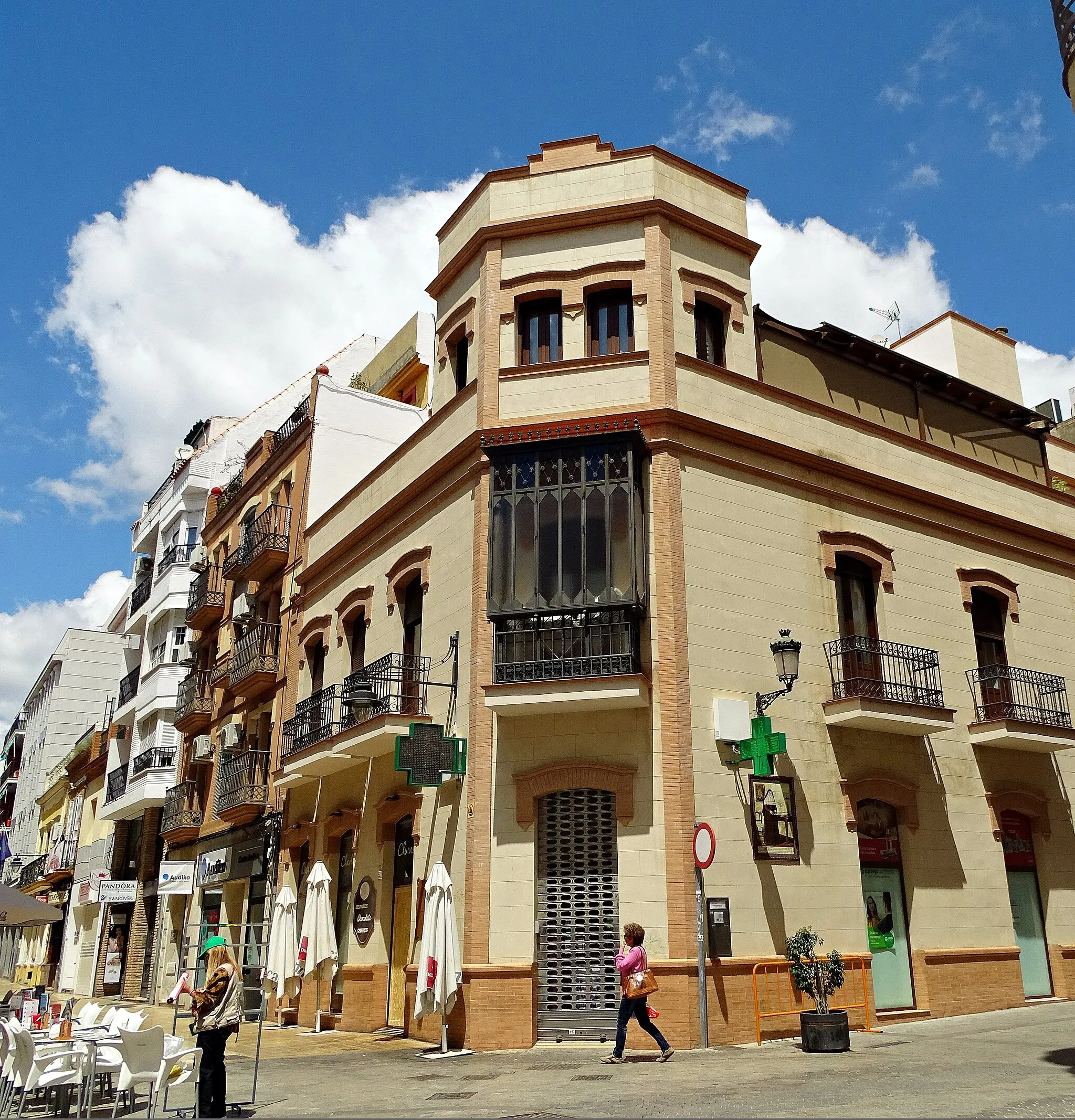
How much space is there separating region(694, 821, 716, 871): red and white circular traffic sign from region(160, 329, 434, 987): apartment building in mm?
11957

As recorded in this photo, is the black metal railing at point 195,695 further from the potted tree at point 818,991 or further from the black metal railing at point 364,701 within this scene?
the potted tree at point 818,991

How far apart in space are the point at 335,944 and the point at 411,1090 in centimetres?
772

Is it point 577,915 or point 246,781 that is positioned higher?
point 246,781

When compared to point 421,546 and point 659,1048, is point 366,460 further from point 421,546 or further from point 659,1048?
point 659,1048

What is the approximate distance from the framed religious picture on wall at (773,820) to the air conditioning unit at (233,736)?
15220 millimetres

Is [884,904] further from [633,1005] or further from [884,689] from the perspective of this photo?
[633,1005]

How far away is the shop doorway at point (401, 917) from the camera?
17.4m

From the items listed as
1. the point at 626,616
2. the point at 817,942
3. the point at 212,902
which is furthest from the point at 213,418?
the point at 817,942

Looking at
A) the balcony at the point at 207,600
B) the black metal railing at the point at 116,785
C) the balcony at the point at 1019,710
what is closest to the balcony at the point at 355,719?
the balcony at the point at 207,600

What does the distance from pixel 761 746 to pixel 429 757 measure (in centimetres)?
495

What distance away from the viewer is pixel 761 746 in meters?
14.9

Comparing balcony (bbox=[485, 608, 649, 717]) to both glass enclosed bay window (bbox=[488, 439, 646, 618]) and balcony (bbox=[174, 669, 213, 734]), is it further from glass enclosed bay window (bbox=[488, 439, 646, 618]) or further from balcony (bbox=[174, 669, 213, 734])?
balcony (bbox=[174, 669, 213, 734])

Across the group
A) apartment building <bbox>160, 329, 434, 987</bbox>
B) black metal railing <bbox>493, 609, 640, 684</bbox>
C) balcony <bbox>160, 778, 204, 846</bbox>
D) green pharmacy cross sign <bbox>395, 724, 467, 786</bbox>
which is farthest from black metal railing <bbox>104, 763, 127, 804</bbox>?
black metal railing <bbox>493, 609, 640, 684</bbox>

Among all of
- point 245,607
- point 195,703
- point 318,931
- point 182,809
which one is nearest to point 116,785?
point 182,809
